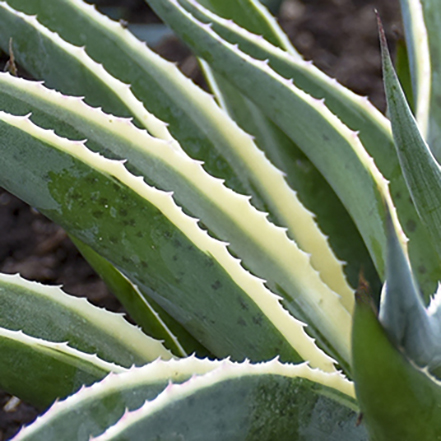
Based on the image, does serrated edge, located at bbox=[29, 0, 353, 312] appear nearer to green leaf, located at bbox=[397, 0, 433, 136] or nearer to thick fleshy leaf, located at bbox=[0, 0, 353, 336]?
thick fleshy leaf, located at bbox=[0, 0, 353, 336]

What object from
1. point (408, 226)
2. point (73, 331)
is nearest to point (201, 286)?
point (73, 331)

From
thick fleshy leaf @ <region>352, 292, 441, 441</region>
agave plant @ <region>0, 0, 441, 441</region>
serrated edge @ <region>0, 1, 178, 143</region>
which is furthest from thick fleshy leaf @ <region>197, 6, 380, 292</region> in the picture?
thick fleshy leaf @ <region>352, 292, 441, 441</region>

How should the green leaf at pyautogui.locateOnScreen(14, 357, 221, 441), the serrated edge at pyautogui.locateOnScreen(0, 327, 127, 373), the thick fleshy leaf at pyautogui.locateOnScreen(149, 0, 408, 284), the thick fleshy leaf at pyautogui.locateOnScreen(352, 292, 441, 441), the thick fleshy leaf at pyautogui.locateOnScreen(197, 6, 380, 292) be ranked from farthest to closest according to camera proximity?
the thick fleshy leaf at pyautogui.locateOnScreen(197, 6, 380, 292), the thick fleshy leaf at pyautogui.locateOnScreen(149, 0, 408, 284), the serrated edge at pyautogui.locateOnScreen(0, 327, 127, 373), the green leaf at pyautogui.locateOnScreen(14, 357, 221, 441), the thick fleshy leaf at pyautogui.locateOnScreen(352, 292, 441, 441)

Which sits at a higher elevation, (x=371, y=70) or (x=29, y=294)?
(x=371, y=70)

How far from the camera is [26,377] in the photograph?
587mm

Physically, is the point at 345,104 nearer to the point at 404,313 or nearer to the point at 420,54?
the point at 420,54

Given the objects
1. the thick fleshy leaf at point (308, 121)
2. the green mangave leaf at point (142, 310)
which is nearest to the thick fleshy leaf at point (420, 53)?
the thick fleshy leaf at point (308, 121)

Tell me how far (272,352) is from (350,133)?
0.23 m

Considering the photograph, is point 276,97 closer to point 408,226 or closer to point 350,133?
point 350,133

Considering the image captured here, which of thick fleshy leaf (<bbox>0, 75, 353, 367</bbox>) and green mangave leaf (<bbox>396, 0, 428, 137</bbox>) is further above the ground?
green mangave leaf (<bbox>396, 0, 428, 137</bbox>)

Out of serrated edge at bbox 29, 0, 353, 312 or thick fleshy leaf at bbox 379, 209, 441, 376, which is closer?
thick fleshy leaf at bbox 379, 209, 441, 376

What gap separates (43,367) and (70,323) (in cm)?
11

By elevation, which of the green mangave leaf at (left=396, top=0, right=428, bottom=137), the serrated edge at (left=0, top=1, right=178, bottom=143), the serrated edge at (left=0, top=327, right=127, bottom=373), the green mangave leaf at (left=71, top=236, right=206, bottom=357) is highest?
the green mangave leaf at (left=396, top=0, right=428, bottom=137)

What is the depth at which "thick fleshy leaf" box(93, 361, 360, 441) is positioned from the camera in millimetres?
426
